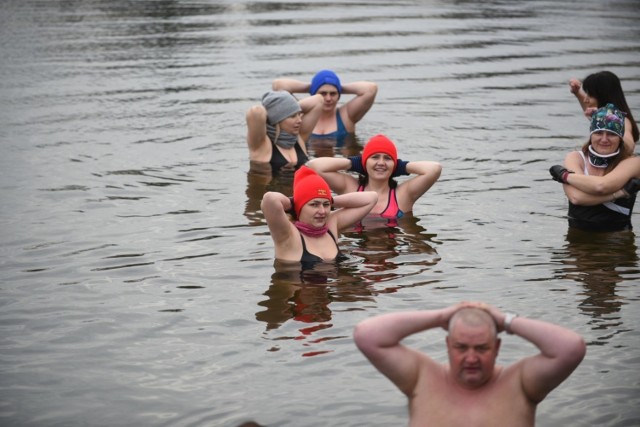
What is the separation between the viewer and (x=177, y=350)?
938 centimetres

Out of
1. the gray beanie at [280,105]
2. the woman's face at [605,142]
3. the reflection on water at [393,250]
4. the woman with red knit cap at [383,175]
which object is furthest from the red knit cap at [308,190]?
the gray beanie at [280,105]

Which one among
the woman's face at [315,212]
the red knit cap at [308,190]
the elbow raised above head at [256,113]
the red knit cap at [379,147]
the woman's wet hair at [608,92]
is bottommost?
the woman's face at [315,212]

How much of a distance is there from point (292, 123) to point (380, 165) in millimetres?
3213

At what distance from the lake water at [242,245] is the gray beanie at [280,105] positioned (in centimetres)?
103

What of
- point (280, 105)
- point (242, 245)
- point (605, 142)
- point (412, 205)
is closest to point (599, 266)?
point (605, 142)

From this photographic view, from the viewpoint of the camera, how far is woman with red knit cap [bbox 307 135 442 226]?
13.4m

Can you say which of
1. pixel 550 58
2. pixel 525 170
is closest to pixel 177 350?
pixel 525 170

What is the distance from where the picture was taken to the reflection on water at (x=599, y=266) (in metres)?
10.3

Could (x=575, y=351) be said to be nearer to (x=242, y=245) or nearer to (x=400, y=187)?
(x=242, y=245)

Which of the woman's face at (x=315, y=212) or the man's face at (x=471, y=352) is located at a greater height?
the woman's face at (x=315, y=212)

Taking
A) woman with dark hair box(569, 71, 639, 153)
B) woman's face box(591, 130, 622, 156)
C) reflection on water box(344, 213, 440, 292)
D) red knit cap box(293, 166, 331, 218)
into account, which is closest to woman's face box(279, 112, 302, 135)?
reflection on water box(344, 213, 440, 292)

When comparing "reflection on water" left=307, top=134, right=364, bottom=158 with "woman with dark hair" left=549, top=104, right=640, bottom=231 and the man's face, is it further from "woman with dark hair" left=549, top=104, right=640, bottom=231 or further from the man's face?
the man's face

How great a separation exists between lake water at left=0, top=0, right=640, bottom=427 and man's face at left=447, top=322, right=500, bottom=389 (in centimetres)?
189

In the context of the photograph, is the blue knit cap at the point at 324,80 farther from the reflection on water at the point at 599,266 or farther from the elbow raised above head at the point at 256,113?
the reflection on water at the point at 599,266
